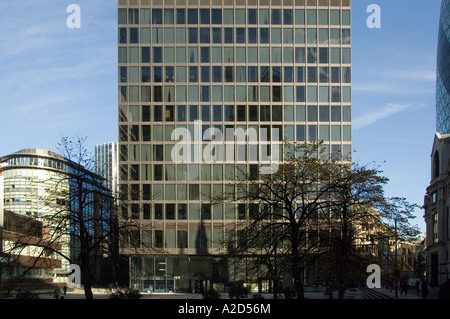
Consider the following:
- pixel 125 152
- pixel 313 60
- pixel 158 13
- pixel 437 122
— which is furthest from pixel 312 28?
pixel 437 122

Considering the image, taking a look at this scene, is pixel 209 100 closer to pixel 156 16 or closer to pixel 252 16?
pixel 252 16

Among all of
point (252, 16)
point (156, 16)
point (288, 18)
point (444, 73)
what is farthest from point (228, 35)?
point (444, 73)

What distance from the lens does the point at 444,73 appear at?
424 feet

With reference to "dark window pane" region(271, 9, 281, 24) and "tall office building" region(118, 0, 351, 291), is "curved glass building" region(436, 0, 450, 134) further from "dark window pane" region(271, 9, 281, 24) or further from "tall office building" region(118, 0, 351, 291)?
"dark window pane" region(271, 9, 281, 24)

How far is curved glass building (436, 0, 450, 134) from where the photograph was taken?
4998 inches

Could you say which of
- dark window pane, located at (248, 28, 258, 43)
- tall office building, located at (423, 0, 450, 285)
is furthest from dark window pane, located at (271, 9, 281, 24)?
tall office building, located at (423, 0, 450, 285)

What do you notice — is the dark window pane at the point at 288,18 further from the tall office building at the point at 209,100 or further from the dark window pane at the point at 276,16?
the dark window pane at the point at 276,16

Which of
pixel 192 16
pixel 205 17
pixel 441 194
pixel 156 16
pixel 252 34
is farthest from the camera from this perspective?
pixel 441 194

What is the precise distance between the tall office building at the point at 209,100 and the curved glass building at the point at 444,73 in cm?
4559

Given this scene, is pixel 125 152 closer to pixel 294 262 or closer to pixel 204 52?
pixel 204 52

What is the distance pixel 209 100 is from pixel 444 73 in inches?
2550
